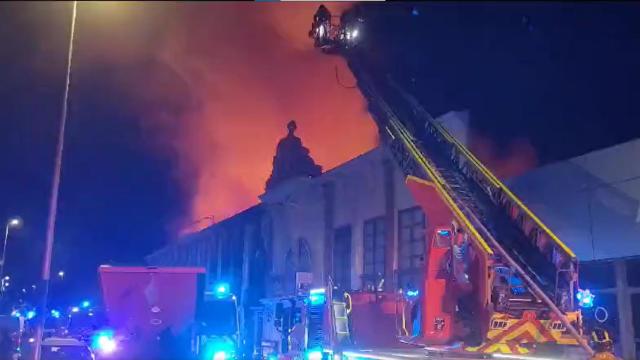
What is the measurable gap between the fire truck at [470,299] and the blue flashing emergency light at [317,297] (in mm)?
18

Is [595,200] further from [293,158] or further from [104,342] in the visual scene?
[293,158]

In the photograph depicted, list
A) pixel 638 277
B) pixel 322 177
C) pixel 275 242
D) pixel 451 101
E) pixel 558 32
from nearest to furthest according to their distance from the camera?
pixel 638 277, pixel 558 32, pixel 451 101, pixel 322 177, pixel 275 242

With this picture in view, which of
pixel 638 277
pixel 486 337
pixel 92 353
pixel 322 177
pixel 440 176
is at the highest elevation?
pixel 322 177

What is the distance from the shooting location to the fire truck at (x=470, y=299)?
8.87 metres

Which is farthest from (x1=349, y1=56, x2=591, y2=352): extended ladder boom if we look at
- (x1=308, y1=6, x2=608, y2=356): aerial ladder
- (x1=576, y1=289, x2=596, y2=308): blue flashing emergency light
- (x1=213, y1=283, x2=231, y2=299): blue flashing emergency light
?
(x1=213, y1=283, x2=231, y2=299): blue flashing emergency light

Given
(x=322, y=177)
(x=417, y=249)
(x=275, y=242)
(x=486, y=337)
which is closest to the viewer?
(x=486, y=337)

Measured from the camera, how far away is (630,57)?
45.7ft

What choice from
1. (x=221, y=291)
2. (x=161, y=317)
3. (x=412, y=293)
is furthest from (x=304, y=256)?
(x=412, y=293)

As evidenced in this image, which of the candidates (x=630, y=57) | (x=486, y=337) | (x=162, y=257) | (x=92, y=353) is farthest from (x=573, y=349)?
(x=162, y=257)

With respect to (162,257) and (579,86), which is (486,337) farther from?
(162,257)

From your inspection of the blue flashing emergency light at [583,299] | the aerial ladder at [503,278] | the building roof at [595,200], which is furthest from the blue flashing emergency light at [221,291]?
the blue flashing emergency light at [583,299]

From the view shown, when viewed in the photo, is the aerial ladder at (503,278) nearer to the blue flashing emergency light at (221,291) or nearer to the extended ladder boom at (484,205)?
the extended ladder boom at (484,205)

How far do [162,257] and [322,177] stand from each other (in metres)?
44.4

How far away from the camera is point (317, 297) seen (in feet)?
36.4
